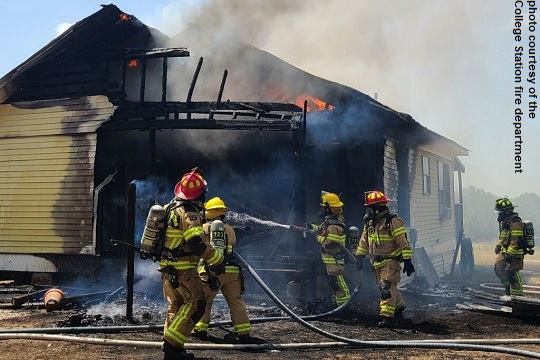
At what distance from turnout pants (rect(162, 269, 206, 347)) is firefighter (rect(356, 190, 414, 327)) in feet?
10.9

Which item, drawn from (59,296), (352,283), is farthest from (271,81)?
(59,296)

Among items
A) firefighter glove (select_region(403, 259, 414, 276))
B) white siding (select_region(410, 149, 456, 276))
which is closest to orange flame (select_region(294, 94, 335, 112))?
white siding (select_region(410, 149, 456, 276))

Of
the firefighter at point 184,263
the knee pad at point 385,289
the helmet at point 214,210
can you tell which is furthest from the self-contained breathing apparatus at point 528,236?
the firefighter at point 184,263

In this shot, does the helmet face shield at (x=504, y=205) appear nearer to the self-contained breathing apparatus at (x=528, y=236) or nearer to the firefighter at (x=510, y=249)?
the firefighter at (x=510, y=249)

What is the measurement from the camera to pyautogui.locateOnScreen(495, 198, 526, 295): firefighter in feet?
32.5

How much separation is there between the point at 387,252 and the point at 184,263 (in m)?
3.65

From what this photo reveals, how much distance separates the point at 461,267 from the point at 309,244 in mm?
9815

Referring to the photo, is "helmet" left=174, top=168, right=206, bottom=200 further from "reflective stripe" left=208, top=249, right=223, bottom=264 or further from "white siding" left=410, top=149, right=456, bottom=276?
"white siding" left=410, top=149, right=456, bottom=276

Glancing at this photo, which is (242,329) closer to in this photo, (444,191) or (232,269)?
(232,269)

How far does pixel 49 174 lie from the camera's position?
1161 centimetres

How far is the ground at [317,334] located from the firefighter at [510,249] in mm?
925

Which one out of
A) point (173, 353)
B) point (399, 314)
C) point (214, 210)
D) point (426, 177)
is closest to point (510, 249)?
point (399, 314)

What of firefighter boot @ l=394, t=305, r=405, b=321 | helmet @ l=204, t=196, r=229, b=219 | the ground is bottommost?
Answer: the ground

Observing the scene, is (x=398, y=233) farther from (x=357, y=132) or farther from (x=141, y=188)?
(x=141, y=188)
